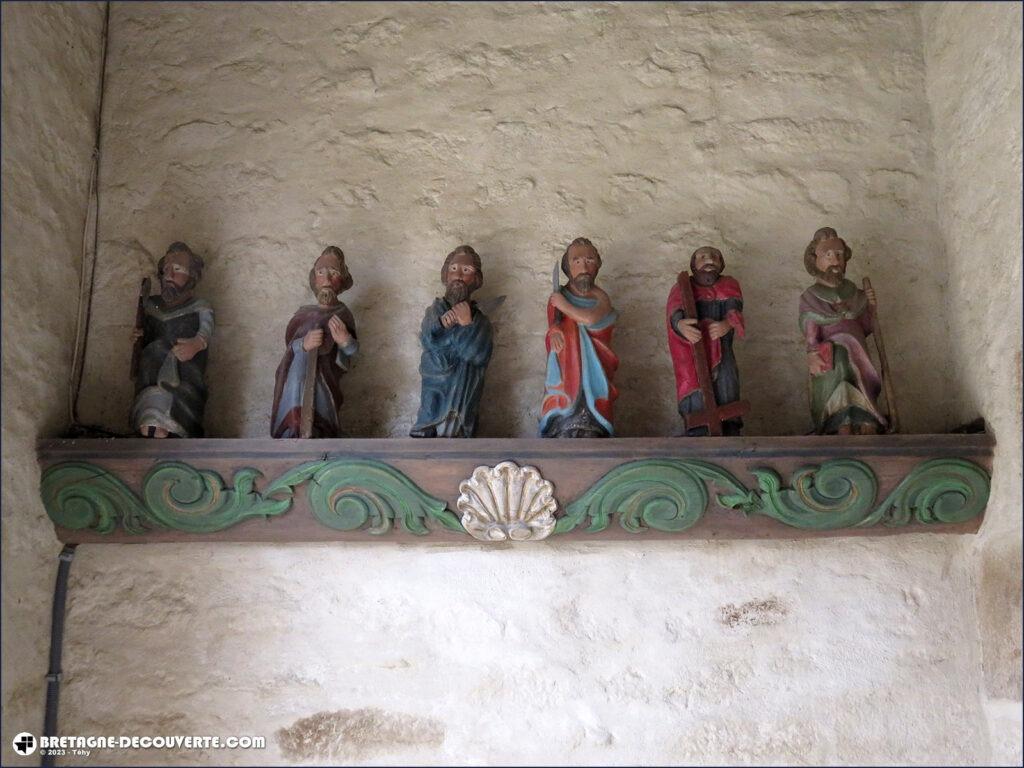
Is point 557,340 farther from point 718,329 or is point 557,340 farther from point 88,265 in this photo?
point 88,265

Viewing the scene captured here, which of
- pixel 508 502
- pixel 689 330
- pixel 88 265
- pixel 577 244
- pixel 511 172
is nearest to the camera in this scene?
pixel 508 502

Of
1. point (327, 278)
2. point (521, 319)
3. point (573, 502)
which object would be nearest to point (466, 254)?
point (521, 319)

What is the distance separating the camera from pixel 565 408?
2738 mm

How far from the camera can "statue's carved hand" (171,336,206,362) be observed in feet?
9.28

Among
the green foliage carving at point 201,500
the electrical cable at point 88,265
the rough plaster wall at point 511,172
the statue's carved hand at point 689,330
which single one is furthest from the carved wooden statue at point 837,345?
the electrical cable at point 88,265

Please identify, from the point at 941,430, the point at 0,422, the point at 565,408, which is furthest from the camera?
the point at 941,430

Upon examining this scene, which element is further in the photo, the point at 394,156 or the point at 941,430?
the point at 394,156

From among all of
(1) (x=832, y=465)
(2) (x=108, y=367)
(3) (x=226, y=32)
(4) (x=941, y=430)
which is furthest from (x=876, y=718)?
(3) (x=226, y=32)

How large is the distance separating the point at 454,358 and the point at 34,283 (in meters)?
1.19

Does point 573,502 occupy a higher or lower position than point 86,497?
lower

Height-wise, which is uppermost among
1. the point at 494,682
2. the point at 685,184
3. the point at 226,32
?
the point at 226,32

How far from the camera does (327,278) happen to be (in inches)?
113

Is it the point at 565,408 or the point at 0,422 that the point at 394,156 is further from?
the point at 0,422

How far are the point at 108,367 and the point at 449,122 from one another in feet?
4.35
